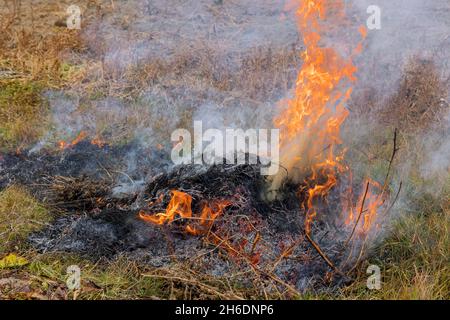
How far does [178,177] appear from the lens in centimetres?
407

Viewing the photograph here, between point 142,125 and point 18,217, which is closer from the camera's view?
point 18,217

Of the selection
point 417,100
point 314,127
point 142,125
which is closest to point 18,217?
point 142,125

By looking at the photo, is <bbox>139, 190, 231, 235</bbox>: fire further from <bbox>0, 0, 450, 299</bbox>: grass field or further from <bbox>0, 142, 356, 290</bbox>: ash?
<bbox>0, 0, 450, 299</bbox>: grass field

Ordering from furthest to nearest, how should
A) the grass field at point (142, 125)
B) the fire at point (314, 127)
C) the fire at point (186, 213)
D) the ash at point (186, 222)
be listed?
1. the fire at point (314, 127)
2. the fire at point (186, 213)
3. the ash at point (186, 222)
4. the grass field at point (142, 125)

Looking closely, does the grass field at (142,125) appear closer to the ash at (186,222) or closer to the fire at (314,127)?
the ash at (186,222)

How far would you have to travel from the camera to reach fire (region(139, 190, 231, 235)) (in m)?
3.66

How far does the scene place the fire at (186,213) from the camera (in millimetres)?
3658

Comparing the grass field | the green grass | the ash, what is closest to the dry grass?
the grass field

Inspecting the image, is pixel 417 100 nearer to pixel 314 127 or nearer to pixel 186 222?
pixel 314 127

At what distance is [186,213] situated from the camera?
3752mm

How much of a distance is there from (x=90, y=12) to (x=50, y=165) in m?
3.54

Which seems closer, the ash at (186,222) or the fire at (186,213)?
the ash at (186,222)

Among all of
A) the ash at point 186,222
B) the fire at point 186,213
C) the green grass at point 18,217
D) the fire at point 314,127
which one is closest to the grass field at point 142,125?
the green grass at point 18,217

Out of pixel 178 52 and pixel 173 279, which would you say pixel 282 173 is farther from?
pixel 178 52
